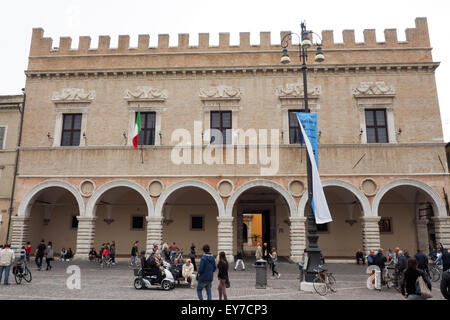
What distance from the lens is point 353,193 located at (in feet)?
61.2

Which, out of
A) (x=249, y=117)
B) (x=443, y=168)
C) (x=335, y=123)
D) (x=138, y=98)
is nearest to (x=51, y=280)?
(x=138, y=98)

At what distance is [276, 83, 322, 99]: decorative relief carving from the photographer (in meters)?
19.8

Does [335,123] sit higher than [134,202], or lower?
higher

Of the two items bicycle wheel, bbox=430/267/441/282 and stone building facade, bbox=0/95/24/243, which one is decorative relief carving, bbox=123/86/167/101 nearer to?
stone building facade, bbox=0/95/24/243

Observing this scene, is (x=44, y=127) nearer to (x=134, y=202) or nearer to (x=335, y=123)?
(x=134, y=202)

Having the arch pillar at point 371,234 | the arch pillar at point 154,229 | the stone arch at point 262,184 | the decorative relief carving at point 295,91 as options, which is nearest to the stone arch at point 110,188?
the arch pillar at point 154,229

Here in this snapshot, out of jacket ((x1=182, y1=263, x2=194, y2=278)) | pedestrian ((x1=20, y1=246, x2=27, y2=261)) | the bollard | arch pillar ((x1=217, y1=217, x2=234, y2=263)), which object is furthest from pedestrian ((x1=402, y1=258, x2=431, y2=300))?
pedestrian ((x1=20, y1=246, x2=27, y2=261))

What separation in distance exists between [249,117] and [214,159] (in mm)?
3156

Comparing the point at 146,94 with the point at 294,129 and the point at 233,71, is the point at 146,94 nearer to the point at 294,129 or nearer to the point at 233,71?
the point at 233,71

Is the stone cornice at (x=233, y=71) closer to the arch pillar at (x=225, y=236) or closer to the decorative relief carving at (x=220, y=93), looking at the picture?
the decorative relief carving at (x=220, y=93)

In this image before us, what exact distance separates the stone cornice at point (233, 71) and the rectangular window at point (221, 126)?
239 centimetres

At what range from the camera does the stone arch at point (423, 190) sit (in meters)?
18.1

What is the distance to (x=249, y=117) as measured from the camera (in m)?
19.8

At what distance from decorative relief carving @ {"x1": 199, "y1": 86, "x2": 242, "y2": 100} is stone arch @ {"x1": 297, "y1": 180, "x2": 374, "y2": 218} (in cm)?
683
